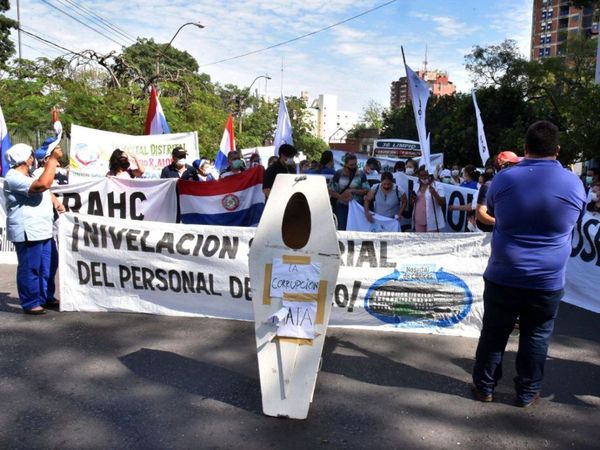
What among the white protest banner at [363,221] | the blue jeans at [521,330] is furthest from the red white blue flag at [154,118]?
the blue jeans at [521,330]

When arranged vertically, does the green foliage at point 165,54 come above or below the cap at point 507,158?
above

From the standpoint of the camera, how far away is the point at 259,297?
3.56 meters

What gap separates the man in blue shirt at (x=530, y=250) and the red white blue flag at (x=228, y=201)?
15.0ft

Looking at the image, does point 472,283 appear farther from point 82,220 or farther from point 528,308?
point 82,220

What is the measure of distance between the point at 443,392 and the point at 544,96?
4105 cm

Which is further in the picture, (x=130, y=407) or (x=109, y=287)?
(x=109, y=287)

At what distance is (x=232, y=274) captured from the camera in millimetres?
5316

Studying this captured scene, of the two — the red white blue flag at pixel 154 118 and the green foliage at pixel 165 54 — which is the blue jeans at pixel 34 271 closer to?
the red white blue flag at pixel 154 118

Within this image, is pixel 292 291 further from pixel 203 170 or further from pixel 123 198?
pixel 203 170

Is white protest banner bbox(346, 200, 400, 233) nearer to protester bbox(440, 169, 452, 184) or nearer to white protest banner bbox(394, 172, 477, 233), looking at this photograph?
white protest banner bbox(394, 172, 477, 233)

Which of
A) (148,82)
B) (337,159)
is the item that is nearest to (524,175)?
(337,159)

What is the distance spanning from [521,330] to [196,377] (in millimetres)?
2297

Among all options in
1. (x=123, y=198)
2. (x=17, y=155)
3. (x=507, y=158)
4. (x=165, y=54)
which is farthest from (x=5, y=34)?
(x=507, y=158)

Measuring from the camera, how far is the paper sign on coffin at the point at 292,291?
345cm
